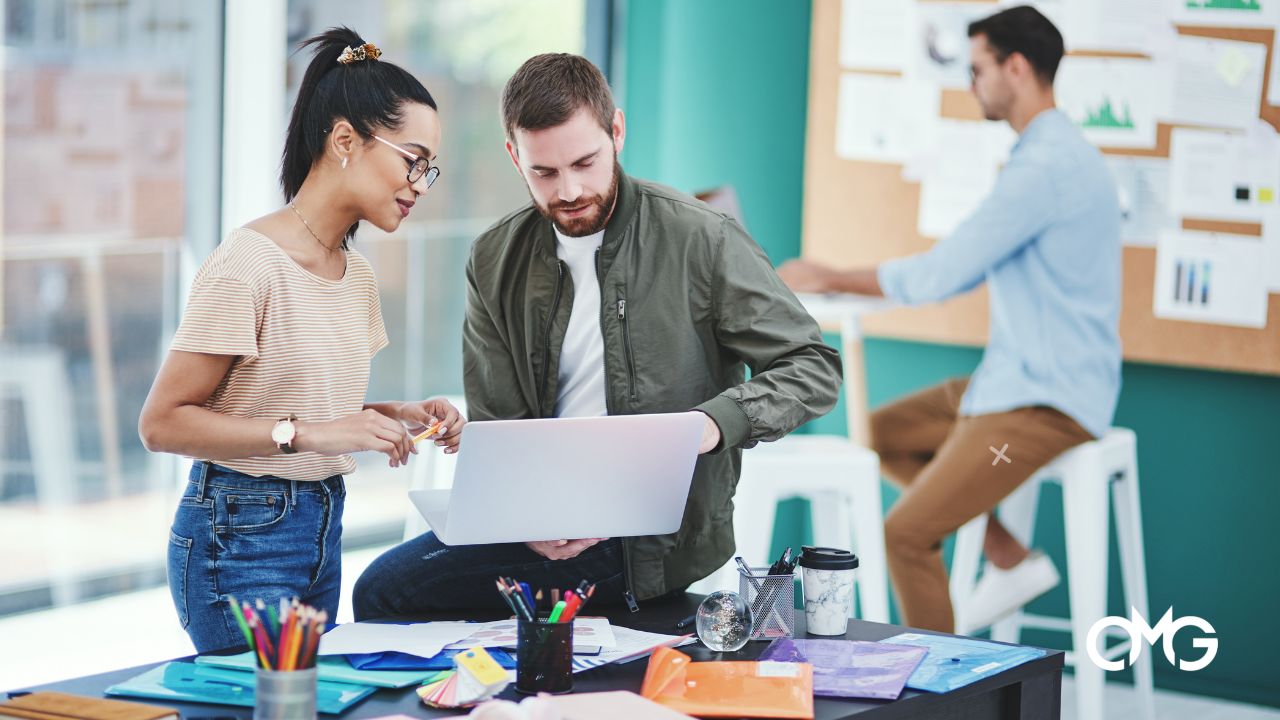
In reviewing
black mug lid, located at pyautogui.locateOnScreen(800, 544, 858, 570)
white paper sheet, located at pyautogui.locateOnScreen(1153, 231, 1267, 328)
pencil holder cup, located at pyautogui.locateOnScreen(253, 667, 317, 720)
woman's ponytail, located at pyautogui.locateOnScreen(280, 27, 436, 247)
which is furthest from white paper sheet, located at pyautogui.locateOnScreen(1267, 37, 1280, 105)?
pencil holder cup, located at pyautogui.locateOnScreen(253, 667, 317, 720)

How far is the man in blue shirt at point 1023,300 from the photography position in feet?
9.23

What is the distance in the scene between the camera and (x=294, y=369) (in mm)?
1627

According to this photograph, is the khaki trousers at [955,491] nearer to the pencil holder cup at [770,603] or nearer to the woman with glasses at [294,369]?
the pencil holder cup at [770,603]

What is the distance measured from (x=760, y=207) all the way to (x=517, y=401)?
6.52 feet

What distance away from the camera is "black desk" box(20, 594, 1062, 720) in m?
1.29

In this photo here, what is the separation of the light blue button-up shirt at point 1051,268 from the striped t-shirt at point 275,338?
1.68m

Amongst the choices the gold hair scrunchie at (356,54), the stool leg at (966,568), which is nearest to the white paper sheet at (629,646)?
the gold hair scrunchie at (356,54)

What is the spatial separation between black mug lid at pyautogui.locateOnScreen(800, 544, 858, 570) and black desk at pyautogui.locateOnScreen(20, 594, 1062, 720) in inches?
3.9

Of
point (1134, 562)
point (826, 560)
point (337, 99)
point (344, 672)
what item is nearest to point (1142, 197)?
point (1134, 562)

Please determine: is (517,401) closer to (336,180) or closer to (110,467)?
(336,180)

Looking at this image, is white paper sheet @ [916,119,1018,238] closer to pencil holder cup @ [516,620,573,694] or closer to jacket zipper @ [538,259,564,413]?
jacket zipper @ [538,259,564,413]

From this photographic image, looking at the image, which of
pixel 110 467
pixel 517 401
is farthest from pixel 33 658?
pixel 517 401

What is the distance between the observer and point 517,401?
1981mm

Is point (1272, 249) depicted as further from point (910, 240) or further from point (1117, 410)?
point (910, 240)
